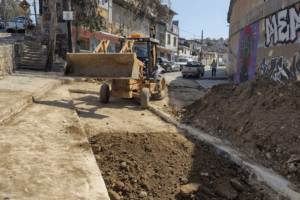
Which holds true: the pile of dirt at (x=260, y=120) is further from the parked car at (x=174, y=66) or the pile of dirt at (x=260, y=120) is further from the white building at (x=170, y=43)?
the white building at (x=170, y=43)

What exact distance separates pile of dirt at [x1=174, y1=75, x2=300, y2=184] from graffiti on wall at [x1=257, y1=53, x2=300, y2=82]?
3.42ft

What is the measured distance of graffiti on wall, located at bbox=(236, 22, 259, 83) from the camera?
11.4 m

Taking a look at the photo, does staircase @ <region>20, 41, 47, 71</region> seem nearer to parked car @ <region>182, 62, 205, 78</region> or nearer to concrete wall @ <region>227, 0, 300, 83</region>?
parked car @ <region>182, 62, 205, 78</region>

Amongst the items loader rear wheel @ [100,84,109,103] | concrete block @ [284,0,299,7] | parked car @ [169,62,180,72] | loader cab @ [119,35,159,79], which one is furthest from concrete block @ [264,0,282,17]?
parked car @ [169,62,180,72]

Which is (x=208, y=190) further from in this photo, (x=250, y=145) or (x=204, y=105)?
(x=204, y=105)

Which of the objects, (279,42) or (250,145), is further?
(279,42)

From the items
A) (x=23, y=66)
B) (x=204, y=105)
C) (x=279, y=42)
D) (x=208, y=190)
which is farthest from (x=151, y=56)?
(x=23, y=66)

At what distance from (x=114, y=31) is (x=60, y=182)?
90.6 feet

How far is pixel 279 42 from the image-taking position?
845 centimetres

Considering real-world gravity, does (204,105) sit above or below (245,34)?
below

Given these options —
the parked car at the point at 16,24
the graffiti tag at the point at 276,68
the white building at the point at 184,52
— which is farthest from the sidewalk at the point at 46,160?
the white building at the point at 184,52

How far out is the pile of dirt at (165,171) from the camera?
3.60 metres

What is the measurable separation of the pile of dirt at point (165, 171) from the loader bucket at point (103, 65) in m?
2.73

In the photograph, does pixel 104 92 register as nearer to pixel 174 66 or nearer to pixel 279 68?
pixel 279 68
